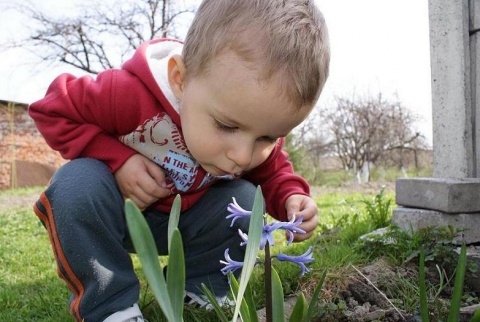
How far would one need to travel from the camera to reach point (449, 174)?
250cm

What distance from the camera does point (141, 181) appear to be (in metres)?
1.63

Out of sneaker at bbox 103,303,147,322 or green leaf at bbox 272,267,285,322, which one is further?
sneaker at bbox 103,303,147,322

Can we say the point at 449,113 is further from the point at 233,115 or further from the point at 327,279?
the point at 233,115

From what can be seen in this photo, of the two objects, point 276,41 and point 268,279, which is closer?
point 268,279

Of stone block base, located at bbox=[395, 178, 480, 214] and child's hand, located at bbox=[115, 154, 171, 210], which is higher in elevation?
child's hand, located at bbox=[115, 154, 171, 210]

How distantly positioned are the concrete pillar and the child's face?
1260 mm

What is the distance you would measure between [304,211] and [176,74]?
21.7 inches

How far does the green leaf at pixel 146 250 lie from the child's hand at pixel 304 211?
91 centimetres

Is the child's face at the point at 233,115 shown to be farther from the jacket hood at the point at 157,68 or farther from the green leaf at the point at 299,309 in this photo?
the green leaf at the point at 299,309

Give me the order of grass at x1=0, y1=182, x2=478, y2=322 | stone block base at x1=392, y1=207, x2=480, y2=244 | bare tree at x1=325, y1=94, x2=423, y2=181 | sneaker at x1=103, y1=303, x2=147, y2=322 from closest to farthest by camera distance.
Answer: sneaker at x1=103, y1=303, x2=147, y2=322 < grass at x1=0, y1=182, x2=478, y2=322 < stone block base at x1=392, y1=207, x2=480, y2=244 < bare tree at x1=325, y1=94, x2=423, y2=181

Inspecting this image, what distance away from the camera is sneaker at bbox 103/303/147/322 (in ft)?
4.81

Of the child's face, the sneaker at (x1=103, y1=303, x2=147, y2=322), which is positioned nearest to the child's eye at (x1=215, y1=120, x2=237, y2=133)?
the child's face

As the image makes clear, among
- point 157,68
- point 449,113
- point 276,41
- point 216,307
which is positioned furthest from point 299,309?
point 449,113

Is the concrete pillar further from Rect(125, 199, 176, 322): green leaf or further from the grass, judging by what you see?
Rect(125, 199, 176, 322): green leaf
